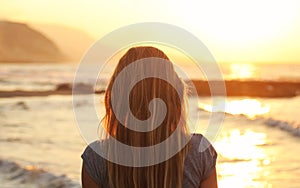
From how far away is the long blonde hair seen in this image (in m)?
2.40

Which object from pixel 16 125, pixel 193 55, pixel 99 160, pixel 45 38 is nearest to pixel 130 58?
pixel 193 55

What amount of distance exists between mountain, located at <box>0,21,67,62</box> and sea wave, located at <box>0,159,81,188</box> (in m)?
89.8

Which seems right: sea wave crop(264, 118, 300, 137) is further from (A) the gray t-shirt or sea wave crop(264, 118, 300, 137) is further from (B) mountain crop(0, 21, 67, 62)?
(B) mountain crop(0, 21, 67, 62)

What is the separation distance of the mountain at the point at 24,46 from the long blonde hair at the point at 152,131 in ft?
315

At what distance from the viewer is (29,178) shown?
317 inches

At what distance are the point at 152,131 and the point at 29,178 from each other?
235 inches

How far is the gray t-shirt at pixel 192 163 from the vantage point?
2475 mm

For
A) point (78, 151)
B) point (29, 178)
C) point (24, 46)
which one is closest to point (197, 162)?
point (29, 178)

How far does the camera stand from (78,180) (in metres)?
7.98

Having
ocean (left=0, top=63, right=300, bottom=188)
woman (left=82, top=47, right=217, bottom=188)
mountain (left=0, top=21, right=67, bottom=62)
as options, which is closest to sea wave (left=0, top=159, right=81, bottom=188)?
ocean (left=0, top=63, right=300, bottom=188)

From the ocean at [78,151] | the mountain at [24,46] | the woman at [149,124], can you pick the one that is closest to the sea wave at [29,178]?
the ocean at [78,151]

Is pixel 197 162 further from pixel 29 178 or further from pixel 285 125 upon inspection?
pixel 285 125

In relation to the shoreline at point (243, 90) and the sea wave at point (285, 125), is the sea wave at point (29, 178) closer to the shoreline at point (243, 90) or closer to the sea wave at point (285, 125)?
the sea wave at point (285, 125)

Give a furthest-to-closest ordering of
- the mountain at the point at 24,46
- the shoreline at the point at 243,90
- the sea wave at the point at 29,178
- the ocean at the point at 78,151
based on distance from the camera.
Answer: the mountain at the point at 24,46 → the shoreline at the point at 243,90 → the ocean at the point at 78,151 → the sea wave at the point at 29,178
